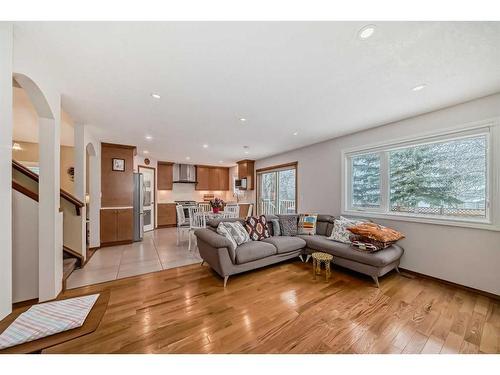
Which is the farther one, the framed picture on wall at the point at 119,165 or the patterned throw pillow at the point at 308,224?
the framed picture on wall at the point at 119,165

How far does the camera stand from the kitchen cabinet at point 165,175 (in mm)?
7230

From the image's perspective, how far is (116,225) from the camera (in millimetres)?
4660

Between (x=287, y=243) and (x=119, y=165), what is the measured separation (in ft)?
14.4

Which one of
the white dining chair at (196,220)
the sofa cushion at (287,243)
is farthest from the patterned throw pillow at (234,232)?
A: the white dining chair at (196,220)

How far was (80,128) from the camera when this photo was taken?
11.3 ft

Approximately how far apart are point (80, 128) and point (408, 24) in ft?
15.1

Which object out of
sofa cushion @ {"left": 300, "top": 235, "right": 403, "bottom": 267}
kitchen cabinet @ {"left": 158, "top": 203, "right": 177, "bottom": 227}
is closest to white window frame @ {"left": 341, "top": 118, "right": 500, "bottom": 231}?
sofa cushion @ {"left": 300, "top": 235, "right": 403, "bottom": 267}

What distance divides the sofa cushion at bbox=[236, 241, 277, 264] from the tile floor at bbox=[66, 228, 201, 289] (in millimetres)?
1187

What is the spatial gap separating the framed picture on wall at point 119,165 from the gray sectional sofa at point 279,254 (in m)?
3.07

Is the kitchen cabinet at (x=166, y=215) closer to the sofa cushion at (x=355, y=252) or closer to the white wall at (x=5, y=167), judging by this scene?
the sofa cushion at (x=355, y=252)

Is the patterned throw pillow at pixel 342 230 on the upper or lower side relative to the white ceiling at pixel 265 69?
lower

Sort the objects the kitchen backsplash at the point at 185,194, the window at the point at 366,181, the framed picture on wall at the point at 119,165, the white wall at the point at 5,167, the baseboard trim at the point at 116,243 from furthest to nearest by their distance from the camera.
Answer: the kitchen backsplash at the point at 185,194
the framed picture on wall at the point at 119,165
the baseboard trim at the point at 116,243
the window at the point at 366,181
the white wall at the point at 5,167
